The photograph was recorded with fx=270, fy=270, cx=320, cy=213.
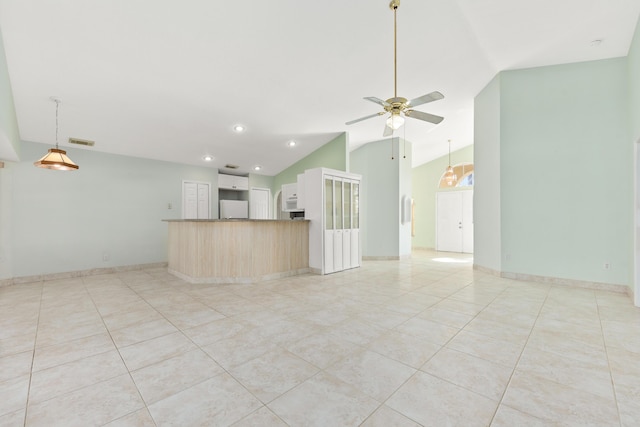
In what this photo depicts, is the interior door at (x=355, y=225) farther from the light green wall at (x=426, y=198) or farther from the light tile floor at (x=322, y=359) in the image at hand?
the light green wall at (x=426, y=198)

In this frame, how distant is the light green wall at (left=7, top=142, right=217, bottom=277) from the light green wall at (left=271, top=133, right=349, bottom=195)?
2771mm

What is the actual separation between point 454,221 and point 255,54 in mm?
8221

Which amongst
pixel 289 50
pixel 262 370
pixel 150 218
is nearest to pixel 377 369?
pixel 262 370

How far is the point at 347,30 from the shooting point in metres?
3.37

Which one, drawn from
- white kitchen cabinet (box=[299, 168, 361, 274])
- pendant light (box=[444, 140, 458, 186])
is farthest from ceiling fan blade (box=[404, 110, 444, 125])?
pendant light (box=[444, 140, 458, 186])

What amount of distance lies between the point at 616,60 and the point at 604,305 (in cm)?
375

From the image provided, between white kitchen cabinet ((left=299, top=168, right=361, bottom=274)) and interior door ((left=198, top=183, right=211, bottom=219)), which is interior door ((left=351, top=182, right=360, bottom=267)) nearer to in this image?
white kitchen cabinet ((left=299, top=168, right=361, bottom=274))

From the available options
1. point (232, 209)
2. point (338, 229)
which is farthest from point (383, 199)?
point (232, 209)

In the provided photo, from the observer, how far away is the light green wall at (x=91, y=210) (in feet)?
16.7

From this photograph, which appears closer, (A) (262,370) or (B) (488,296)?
(A) (262,370)

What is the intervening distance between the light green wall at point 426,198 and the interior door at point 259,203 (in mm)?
5549

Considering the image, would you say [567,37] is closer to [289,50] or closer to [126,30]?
[289,50]

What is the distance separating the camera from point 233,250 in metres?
4.74

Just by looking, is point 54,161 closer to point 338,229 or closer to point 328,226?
point 328,226
